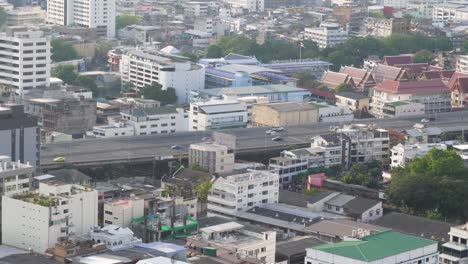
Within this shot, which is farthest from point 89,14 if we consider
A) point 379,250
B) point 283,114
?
point 379,250

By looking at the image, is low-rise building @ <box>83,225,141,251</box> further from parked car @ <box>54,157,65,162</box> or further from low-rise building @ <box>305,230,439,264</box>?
parked car @ <box>54,157,65,162</box>

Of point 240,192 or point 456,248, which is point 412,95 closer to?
point 240,192

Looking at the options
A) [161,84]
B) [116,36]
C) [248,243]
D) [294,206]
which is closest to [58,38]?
[116,36]

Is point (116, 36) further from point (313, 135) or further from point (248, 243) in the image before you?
point (248, 243)

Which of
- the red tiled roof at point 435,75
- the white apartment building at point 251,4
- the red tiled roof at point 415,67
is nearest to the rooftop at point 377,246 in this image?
the red tiled roof at point 435,75

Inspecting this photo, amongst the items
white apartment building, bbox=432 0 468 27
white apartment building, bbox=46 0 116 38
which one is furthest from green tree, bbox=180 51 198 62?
white apartment building, bbox=432 0 468 27
